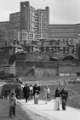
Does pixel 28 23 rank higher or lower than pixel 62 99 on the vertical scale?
higher

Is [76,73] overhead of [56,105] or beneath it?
beneath

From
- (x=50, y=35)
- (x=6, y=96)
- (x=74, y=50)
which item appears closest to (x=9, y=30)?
(x=50, y=35)

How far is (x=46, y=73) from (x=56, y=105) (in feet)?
204

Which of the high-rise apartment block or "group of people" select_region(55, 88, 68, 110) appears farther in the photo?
the high-rise apartment block

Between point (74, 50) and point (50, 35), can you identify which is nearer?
point (74, 50)

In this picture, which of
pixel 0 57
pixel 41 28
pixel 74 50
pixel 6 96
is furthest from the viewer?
pixel 41 28

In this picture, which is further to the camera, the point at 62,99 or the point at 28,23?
the point at 28,23

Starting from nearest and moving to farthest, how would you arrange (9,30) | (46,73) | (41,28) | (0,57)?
(46,73) < (0,57) < (9,30) < (41,28)

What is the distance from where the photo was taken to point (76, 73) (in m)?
81.9

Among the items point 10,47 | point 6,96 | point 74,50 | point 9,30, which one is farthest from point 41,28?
point 6,96

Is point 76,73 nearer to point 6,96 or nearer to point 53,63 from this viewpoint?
point 53,63

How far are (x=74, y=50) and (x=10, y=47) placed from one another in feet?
84.1

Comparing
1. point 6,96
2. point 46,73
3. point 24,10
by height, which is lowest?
point 46,73

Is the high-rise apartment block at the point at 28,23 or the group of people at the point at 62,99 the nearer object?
the group of people at the point at 62,99
